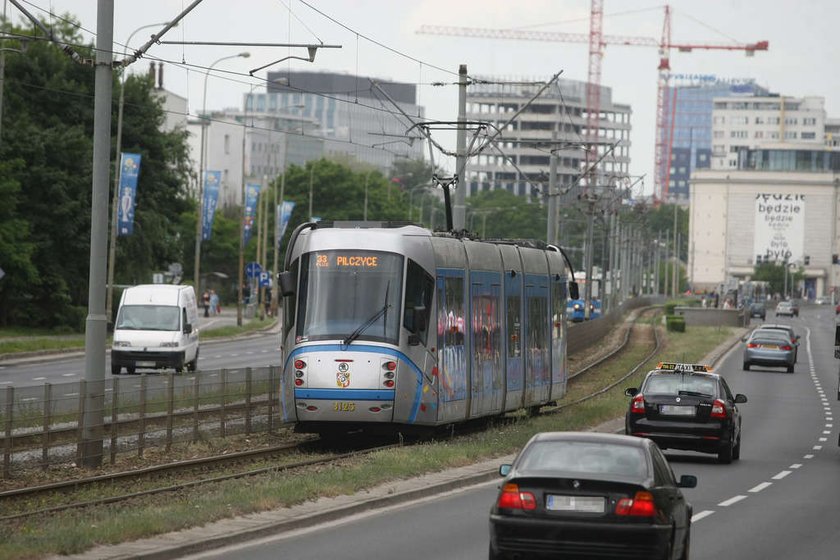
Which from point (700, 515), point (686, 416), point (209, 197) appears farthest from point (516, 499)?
point (209, 197)

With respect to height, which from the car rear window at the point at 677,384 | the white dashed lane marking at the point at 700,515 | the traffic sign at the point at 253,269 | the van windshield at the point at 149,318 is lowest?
the white dashed lane marking at the point at 700,515

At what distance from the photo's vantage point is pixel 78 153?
6981cm

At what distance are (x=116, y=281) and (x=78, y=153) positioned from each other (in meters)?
11.6

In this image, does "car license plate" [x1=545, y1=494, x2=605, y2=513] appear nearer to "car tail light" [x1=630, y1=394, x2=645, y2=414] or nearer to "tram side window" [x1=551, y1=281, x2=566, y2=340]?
"car tail light" [x1=630, y1=394, x2=645, y2=414]

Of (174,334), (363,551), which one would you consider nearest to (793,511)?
(363,551)

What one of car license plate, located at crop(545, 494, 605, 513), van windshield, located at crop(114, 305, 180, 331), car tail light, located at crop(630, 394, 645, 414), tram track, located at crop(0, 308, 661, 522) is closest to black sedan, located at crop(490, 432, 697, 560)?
car license plate, located at crop(545, 494, 605, 513)

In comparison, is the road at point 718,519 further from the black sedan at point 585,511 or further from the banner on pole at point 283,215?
the banner on pole at point 283,215

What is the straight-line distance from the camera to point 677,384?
85.8 feet

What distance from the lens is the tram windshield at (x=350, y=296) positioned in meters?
25.0

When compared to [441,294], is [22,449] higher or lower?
lower

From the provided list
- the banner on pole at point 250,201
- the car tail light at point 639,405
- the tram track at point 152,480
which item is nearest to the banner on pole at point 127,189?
the banner on pole at point 250,201

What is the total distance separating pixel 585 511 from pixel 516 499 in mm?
527

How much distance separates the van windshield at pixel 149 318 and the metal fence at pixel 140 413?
56.2ft

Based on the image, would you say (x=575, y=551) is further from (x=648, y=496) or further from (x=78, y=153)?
(x=78, y=153)
